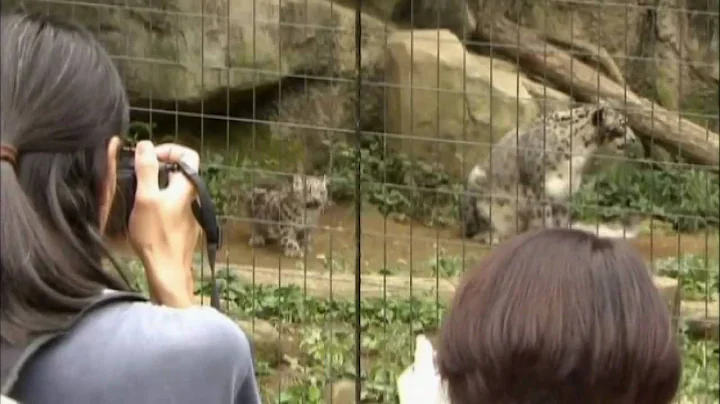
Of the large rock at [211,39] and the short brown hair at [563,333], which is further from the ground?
the large rock at [211,39]

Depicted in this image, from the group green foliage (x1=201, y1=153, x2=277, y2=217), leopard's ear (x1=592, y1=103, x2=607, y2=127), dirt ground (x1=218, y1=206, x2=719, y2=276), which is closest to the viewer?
green foliage (x1=201, y1=153, x2=277, y2=217)

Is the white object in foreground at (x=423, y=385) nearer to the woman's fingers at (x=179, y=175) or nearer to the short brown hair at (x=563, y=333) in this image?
the short brown hair at (x=563, y=333)

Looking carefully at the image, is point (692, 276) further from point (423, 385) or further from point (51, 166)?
point (51, 166)

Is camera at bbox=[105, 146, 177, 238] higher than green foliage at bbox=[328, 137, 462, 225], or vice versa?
camera at bbox=[105, 146, 177, 238]

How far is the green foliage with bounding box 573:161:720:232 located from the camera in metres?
6.02

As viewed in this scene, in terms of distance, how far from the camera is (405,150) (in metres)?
6.91

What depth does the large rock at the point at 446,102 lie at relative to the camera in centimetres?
707

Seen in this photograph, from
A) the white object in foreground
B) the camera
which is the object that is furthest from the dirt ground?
the camera

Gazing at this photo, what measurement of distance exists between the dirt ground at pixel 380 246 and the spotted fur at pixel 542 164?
1.34ft

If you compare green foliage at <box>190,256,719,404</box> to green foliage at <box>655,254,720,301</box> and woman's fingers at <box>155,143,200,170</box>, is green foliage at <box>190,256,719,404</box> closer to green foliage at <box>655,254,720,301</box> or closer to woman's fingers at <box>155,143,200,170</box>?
green foliage at <box>655,254,720,301</box>

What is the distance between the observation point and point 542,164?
267 inches

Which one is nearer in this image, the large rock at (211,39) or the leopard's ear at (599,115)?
the large rock at (211,39)

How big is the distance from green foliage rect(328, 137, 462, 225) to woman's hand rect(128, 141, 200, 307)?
371 centimetres

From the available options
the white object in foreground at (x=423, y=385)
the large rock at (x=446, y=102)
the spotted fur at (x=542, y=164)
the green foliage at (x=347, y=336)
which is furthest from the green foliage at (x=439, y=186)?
the white object in foreground at (x=423, y=385)
